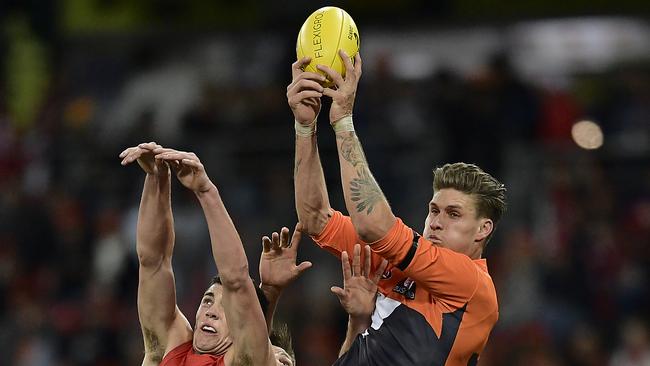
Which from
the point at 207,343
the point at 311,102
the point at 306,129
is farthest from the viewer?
the point at 207,343

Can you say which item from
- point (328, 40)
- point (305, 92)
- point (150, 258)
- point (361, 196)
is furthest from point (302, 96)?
point (150, 258)

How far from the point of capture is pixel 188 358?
5816 millimetres

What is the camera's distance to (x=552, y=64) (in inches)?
589

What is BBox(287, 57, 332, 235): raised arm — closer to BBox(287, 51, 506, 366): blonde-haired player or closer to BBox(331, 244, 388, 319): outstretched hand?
BBox(287, 51, 506, 366): blonde-haired player

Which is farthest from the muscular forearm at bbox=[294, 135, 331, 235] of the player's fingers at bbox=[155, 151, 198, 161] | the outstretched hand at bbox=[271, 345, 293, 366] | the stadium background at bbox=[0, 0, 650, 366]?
the stadium background at bbox=[0, 0, 650, 366]

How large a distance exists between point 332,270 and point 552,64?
224 inches

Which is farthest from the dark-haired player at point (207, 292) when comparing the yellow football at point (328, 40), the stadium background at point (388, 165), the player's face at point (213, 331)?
the stadium background at point (388, 165)

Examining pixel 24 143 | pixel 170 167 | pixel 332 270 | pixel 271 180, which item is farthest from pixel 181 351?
pixel 24 143

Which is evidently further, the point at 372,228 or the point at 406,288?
the point at 406,288

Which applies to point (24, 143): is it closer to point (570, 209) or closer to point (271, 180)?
point (271, 180)

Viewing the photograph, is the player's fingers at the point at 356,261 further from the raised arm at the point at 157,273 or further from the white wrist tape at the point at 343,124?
the raised arm at the point at 157,273

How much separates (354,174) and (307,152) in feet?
1.23

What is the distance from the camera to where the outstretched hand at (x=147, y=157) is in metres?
5.39

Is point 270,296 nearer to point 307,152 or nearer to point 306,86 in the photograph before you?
point 307,152
